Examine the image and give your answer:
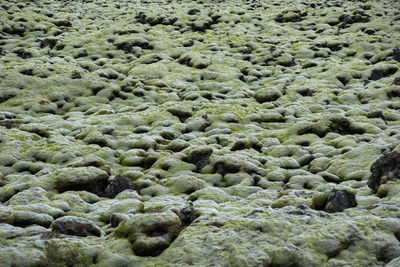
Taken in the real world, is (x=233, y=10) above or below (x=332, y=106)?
above

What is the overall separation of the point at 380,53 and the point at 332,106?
9.51 m

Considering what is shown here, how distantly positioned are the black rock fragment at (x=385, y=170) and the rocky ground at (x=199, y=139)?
37 millimetres

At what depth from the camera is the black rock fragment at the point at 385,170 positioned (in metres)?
9.71

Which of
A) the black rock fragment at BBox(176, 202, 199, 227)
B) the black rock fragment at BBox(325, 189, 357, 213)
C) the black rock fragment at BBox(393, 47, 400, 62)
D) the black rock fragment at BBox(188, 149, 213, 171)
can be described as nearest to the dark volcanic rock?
the black rock fragment at BBox(176, 202, 199, 227)

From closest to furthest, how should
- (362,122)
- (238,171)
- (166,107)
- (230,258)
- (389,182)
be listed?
(230,258), (389,182), (238,171), (362,122), (166,107)

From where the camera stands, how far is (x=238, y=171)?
12.9m

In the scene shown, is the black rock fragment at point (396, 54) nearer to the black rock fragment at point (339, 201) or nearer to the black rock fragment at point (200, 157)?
the black rock fragment at point (200, 157)

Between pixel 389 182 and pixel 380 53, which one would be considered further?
pixel 380 53

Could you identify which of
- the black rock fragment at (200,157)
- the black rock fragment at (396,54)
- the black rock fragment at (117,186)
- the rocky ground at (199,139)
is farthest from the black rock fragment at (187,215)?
the black rock fragment at (396,54)

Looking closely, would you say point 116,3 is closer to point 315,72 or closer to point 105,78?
point 105,78

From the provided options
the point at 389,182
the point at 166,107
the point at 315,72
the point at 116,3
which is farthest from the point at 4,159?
the point at 116,3

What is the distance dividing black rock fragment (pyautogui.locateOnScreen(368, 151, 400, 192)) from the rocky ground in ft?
0.12

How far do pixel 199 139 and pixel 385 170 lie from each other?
7.79 metres

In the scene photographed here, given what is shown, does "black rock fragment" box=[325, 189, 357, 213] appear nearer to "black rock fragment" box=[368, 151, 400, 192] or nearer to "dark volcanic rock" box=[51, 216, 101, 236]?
"black rock fragment" box=[368, 151, 400, 192]
